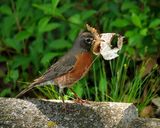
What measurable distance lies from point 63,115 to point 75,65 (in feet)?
1.31

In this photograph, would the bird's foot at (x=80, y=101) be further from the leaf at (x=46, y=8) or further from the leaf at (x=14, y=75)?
the leaf at (x=14, y=75)

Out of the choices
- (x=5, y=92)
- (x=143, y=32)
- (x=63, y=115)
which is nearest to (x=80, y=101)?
(x=63, y=115)

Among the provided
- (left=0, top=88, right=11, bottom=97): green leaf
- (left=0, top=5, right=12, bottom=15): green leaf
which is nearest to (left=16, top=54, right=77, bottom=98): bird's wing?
(left=0, top=88, right=11, bottom=97): green leaf

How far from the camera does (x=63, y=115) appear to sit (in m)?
5.41

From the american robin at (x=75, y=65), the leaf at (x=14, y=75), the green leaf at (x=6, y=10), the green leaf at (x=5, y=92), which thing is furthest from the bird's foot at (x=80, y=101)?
the green leaf at (x=6, y=10)

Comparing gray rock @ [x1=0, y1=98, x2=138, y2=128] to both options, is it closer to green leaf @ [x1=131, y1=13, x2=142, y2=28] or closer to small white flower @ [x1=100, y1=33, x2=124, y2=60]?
small white flower @ [x1=100, y1=33, x2=124, y2=60]

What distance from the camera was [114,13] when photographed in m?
6.93

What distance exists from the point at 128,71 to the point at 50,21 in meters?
0.97

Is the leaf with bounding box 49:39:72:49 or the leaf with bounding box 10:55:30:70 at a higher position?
the leaf with bounding box 49:39:72:49

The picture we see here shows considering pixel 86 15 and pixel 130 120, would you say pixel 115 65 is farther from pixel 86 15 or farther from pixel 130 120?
pixel 130 120

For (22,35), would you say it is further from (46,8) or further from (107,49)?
(107,49)

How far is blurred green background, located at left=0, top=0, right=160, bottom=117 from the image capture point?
21.0ft

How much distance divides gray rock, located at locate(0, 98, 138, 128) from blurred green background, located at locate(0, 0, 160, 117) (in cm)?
62

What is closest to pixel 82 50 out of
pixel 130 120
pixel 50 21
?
pixel 130 120
